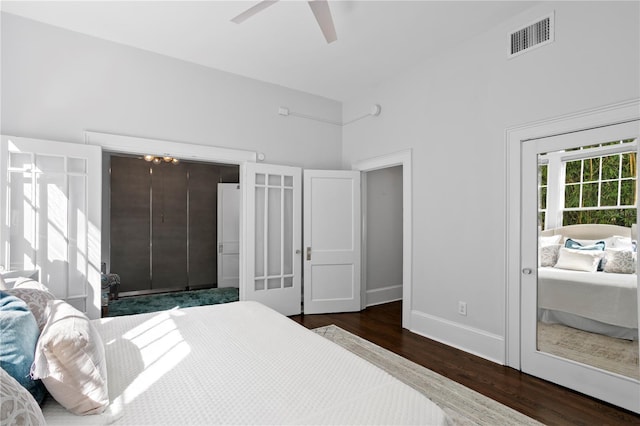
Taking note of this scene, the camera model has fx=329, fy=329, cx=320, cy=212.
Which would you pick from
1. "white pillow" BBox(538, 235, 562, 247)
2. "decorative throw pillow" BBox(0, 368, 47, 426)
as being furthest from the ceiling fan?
"white pillow" BBox(538, 235, 562, 247)

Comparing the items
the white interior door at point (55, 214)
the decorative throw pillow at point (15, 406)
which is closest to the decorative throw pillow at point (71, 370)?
the decorative throw pillow at point (15, 406)

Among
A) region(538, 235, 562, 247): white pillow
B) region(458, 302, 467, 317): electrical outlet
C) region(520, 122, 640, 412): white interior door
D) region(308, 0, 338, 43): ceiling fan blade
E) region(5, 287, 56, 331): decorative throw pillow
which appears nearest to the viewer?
region(5, 287, 56, 331): decorative throw pillow

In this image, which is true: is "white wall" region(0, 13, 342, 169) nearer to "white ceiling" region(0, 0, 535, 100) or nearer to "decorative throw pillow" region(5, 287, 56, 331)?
"white ceiling" region(0, 0, 535, 100)

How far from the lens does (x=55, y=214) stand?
9.52 feet

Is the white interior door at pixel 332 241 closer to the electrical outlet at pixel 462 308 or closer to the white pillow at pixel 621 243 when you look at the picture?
the electrical outlet at pixel 462 308

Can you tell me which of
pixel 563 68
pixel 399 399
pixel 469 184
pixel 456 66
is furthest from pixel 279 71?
pixel 399 399

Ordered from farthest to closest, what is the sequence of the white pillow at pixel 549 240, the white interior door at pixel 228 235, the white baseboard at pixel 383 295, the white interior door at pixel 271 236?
the white interior door at pixel 228 235, the white baseboard at pixel 383 295, the white interior door at pixel 271 236, the white pillow at pixel 549 240

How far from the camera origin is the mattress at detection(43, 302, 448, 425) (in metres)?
1.11

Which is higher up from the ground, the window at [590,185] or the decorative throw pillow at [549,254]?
the window at [590,185]

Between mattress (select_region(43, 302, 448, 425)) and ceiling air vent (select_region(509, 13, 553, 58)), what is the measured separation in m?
2.85

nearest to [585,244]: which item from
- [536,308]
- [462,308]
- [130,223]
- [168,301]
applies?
[536,308]

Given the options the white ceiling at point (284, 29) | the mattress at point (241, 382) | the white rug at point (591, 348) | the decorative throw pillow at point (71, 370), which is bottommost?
the white rug at point (591, 348)

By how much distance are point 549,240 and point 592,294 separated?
1.54 feet

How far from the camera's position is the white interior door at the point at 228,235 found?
19.8 ft
